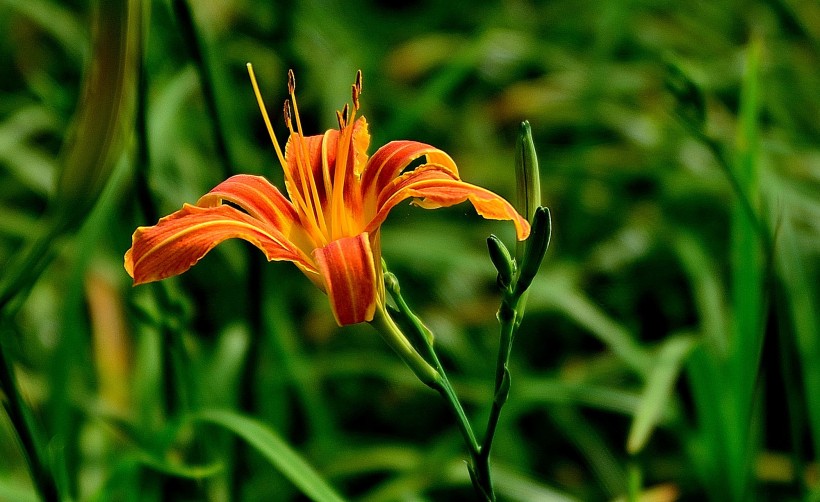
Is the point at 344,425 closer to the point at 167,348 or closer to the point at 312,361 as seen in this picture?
the point at 312,361

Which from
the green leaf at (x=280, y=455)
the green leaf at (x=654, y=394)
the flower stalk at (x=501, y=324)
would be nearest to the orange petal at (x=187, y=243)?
the flower stalk at (x=501, y=324)

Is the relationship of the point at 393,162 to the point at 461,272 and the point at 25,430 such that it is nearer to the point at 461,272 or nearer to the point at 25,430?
the point at 25,430

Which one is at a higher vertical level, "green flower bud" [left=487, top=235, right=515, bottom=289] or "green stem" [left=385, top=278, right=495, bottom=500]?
"green flower bud" [left=487, top=235, right=515, bottom=289]

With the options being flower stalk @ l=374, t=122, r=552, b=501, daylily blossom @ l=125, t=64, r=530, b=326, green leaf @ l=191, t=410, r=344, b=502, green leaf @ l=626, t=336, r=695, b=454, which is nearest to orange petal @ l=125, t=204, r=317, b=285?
daylily blossom @ l=125, t=64, r=530, b=326

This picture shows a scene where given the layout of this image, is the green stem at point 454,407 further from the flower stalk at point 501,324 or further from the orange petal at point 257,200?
the orange petal at point 257,200

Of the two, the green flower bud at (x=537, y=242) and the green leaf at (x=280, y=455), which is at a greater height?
the green flower bud at (x=537, y=242)

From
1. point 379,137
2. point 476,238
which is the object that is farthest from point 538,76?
point 379,137

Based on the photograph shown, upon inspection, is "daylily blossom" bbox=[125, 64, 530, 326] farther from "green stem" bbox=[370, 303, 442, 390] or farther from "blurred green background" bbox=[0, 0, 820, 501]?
"blurred green background" bbox=[0, 0, 820, 501]

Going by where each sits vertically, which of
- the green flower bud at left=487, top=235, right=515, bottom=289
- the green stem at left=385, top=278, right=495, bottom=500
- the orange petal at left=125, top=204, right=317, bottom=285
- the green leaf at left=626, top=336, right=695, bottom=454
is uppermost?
the orange petal at left=125, top=204, right=317, bottom=285
